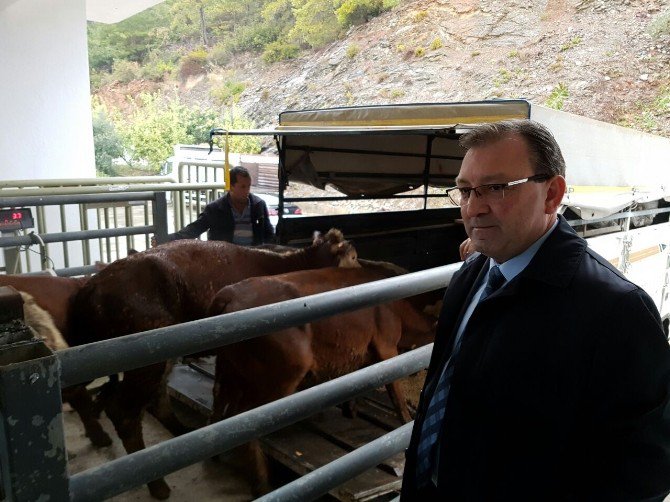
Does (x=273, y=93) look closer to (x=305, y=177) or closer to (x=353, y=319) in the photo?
(x=305, y=177)

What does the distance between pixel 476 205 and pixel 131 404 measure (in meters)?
2.58

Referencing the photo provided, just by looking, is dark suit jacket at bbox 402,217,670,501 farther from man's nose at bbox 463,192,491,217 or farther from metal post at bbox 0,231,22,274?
metal post at bbox 0,231,22,274

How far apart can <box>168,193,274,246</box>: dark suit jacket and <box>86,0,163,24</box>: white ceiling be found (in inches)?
175

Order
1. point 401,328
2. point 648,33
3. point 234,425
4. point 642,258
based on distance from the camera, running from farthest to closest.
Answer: point 648,33
point 642,258
point 401,328
point 234,425

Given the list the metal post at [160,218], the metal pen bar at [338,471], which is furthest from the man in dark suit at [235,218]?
the metal pen bar at [338,471]

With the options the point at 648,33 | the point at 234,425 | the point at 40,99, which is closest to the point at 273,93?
the point at 648,33

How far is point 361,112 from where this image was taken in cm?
431

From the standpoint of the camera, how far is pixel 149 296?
334cm

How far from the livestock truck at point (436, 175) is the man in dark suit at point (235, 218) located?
296mm

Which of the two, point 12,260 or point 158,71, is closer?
point 12,260

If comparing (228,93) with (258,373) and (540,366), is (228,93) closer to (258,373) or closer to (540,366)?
(258,373)

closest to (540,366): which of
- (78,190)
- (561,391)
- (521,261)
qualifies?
(561,391)

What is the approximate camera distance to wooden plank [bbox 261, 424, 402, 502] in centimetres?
270

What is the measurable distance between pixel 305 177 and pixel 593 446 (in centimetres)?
561
